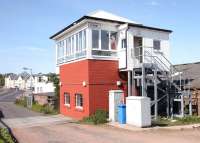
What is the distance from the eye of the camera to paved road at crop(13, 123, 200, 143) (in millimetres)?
13882

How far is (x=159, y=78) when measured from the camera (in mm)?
21891

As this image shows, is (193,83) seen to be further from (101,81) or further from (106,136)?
(106,136)

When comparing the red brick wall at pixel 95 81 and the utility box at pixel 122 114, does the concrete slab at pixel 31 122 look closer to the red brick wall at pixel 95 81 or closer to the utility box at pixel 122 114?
the red brick wall at pixel 95 81

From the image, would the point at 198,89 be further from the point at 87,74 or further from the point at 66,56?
the point at 66,56

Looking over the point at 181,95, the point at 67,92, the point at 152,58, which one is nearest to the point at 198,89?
the point at 181,95

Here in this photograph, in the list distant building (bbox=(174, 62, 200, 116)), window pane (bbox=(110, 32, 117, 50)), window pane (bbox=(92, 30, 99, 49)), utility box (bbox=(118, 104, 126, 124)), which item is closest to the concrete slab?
utility box (bbox=(118, 104, 126, 124))

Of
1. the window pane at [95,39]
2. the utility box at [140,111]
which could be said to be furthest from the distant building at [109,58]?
the utility box at [140,111]

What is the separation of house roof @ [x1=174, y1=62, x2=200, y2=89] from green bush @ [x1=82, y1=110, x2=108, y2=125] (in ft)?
24.0

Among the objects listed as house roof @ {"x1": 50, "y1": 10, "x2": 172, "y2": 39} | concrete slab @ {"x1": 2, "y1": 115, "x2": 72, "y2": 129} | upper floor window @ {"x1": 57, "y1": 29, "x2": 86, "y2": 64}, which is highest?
house roof @ {"x1": 50, "y1": 10, "x2": 172, "y2": 39}

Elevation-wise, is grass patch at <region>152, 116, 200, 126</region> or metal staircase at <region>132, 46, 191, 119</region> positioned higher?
metal staircase at <region>132, 46, 191, 119</region>

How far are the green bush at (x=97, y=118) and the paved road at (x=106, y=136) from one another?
220 centimetres

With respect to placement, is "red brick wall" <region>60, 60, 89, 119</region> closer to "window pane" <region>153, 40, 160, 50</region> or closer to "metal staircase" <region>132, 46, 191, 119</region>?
"metal staircase" <region>132, 46, 191, 119</region>

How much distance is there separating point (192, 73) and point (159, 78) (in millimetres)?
6012

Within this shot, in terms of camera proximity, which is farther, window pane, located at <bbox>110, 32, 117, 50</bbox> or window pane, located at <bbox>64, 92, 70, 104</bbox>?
window pane, located at <bbox>64, 92, 70, 104</bbox>
